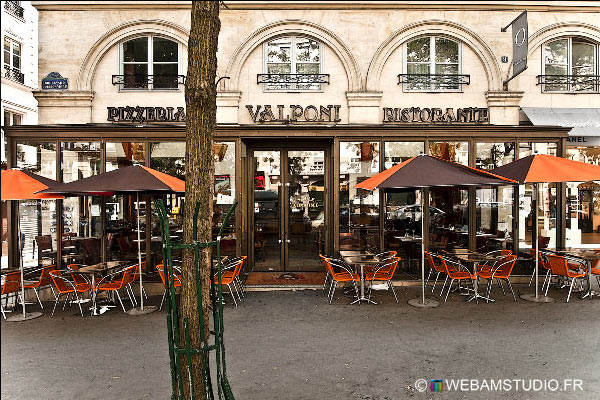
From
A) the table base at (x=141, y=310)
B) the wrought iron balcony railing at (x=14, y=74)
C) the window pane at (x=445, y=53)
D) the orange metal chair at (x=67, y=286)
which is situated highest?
the wrought iron balcony railing at (x=14, y=74)

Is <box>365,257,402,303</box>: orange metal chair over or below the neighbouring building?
below

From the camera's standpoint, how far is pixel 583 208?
11484 millimetres

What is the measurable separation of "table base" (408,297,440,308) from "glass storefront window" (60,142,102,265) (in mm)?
7002

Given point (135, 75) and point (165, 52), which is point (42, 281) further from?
point (165, 52)

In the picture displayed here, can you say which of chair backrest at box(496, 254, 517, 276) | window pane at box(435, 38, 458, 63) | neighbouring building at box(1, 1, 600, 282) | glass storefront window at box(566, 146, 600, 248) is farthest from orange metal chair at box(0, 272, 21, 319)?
Result: glass storefront window at box(566, 146, 600, 248)

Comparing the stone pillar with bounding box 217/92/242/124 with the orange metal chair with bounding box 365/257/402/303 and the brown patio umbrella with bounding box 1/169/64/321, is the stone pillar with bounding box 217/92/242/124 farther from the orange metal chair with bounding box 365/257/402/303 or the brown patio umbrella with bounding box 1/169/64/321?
the orange metal chair with bounding box 365/257/402/303

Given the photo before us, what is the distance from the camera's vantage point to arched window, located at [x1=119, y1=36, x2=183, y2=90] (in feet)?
34.8

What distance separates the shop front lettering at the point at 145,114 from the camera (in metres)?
10.3

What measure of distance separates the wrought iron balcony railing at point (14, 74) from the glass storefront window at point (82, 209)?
1381 cm

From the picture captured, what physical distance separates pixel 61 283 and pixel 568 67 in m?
12.9

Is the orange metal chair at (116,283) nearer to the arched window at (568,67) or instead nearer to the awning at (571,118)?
the awning at (571,118)

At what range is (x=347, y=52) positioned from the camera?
1061cm

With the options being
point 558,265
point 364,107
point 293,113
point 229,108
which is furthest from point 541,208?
point 229,108

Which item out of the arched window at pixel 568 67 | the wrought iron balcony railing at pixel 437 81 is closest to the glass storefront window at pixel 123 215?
the wrought iron balcony railing at pixel 437 81
